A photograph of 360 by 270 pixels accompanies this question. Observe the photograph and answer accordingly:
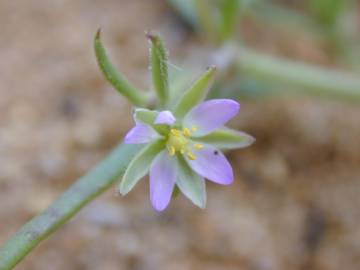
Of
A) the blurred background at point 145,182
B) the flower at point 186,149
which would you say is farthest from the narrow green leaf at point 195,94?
the blurred background at point 145,182

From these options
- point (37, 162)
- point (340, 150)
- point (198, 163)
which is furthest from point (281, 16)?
point (198, 163)

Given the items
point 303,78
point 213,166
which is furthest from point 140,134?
point 303,78

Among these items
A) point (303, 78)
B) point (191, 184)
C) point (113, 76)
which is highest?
point (113, 76)

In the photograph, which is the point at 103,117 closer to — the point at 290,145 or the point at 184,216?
the point at 184,216

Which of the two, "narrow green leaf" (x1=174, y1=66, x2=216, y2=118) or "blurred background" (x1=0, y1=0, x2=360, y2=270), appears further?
"blurred background" (x1=0, y1=0, x2=360, y2=270)

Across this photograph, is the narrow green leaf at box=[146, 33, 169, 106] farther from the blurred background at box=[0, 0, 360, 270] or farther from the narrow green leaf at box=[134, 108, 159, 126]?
the blurred background at box=[0, 0, 360, 270]

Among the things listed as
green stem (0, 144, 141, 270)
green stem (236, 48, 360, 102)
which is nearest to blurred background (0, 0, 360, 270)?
green stem (236, 48, 360, 102)

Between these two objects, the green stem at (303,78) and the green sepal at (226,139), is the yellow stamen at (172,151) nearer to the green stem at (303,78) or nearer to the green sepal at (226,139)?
the green sepal at (226,139)

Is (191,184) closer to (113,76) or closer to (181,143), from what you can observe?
(181,143)
